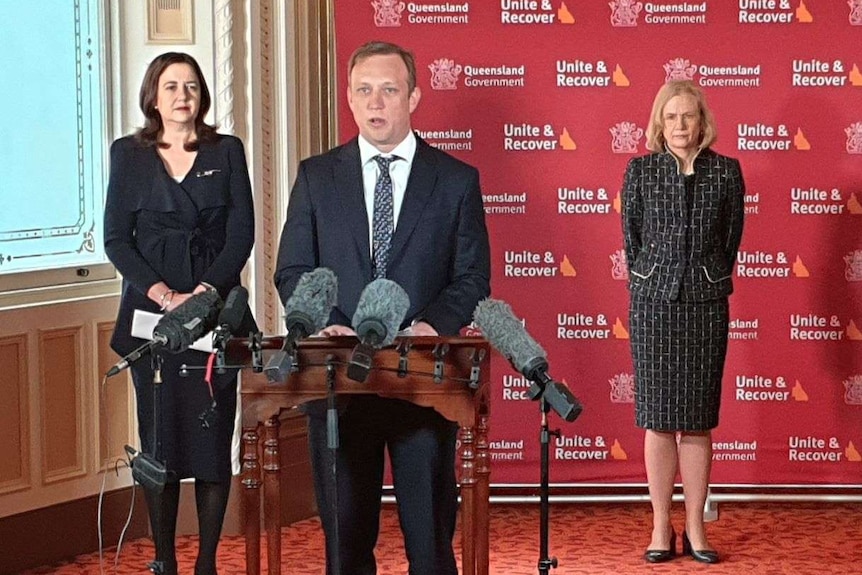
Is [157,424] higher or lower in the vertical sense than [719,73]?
lower

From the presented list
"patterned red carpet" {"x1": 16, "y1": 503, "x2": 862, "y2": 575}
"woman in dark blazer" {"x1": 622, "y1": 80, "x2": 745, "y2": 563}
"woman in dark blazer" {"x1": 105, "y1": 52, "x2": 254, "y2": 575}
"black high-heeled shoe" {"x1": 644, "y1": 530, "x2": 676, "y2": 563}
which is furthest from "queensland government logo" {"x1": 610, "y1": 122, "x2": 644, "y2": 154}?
"woman in dark blazer" {"x1": 105, "y1": 52, "x2": 254, "y2": 575}

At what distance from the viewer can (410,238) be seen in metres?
3.91

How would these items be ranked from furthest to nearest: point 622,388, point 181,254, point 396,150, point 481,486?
point 622,388
point 181,254
point 396,150
point 481,486

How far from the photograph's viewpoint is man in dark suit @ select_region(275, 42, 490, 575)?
12.2 ft

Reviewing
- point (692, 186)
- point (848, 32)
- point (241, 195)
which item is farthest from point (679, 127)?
point (241, 195)

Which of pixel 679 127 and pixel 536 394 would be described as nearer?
Answer: pixel 536 394

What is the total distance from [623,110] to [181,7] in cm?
205

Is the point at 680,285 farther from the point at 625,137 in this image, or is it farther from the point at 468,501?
the point at 468,501

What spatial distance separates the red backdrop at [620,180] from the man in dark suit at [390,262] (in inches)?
94.8

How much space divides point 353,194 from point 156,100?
1331 millimetres

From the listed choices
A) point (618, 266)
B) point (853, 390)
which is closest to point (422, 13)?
point (618, 266)

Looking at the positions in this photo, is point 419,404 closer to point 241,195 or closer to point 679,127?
point 241,195

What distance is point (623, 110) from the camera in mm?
6426

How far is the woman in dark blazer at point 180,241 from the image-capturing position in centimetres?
488
